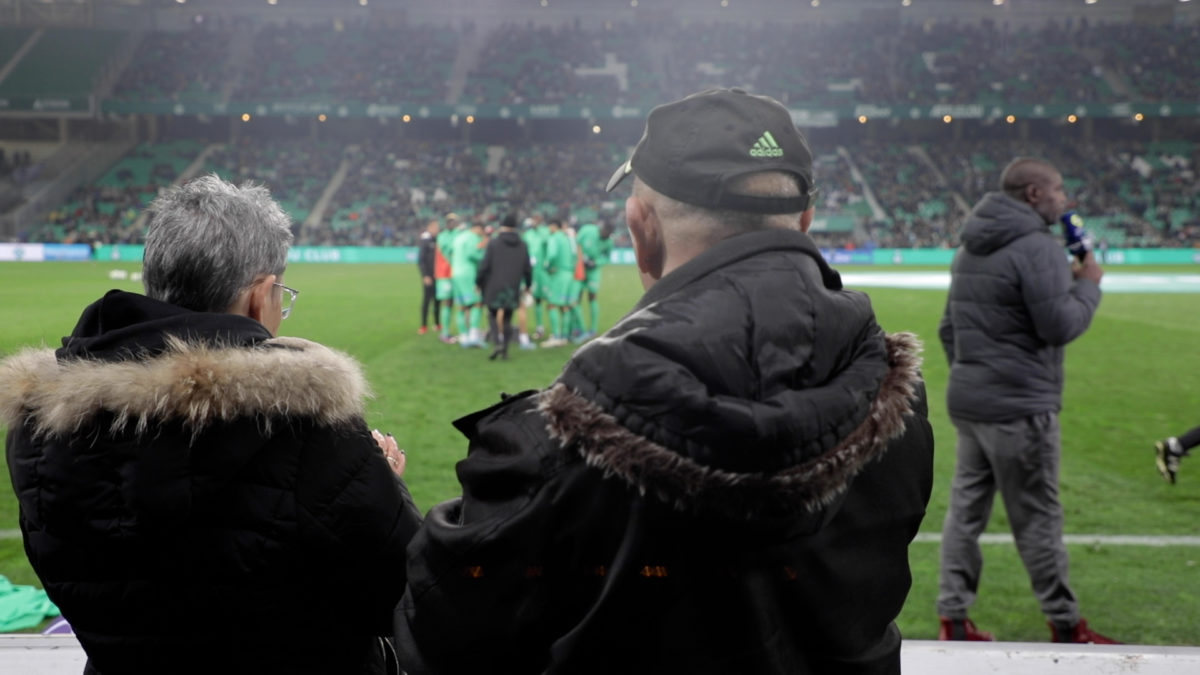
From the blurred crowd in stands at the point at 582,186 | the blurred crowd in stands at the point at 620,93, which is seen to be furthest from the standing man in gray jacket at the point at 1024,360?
the blurred crowd in stands at the point at 620,93

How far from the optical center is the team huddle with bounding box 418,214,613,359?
12.6 metres

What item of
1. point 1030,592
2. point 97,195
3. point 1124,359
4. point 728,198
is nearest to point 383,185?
point 97,195

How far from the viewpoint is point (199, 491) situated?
1562 millimetres

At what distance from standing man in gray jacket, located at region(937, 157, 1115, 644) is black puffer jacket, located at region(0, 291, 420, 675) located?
10.6ft

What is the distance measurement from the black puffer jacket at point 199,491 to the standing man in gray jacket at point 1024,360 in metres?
3.22

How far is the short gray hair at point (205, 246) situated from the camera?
1765mm

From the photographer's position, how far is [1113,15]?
170ft

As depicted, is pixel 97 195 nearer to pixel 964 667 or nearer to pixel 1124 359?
pixel 1124 359

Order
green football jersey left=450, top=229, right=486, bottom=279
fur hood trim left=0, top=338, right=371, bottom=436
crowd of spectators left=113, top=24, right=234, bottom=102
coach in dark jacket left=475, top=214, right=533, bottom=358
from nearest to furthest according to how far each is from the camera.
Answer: fur hood trim left=0, top=338, right=371, bottom=436 → coach in dark jacket left=475, top=214, right=533, bottom=358 → green football jersey left=450, top=229, right=486, bottom=279 → crowd of spectators left=113, top=24, right=234, bottom=102

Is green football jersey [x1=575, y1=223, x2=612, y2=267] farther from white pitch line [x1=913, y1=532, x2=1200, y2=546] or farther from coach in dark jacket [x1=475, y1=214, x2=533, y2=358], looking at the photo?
white pitch line [x1=913, y1=532, x2=1200, y2=546]

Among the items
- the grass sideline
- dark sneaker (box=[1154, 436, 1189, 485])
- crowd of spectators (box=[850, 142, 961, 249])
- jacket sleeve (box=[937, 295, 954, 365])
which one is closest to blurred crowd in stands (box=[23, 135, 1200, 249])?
crowd of spectators (box=[850, 142, 961, 249])

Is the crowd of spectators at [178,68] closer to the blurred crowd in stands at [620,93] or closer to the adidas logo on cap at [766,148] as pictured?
the blurred crowd in stands at [620,93]

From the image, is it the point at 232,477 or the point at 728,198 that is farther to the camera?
the point at 232,477

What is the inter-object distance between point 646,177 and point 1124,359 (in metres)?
14.0
